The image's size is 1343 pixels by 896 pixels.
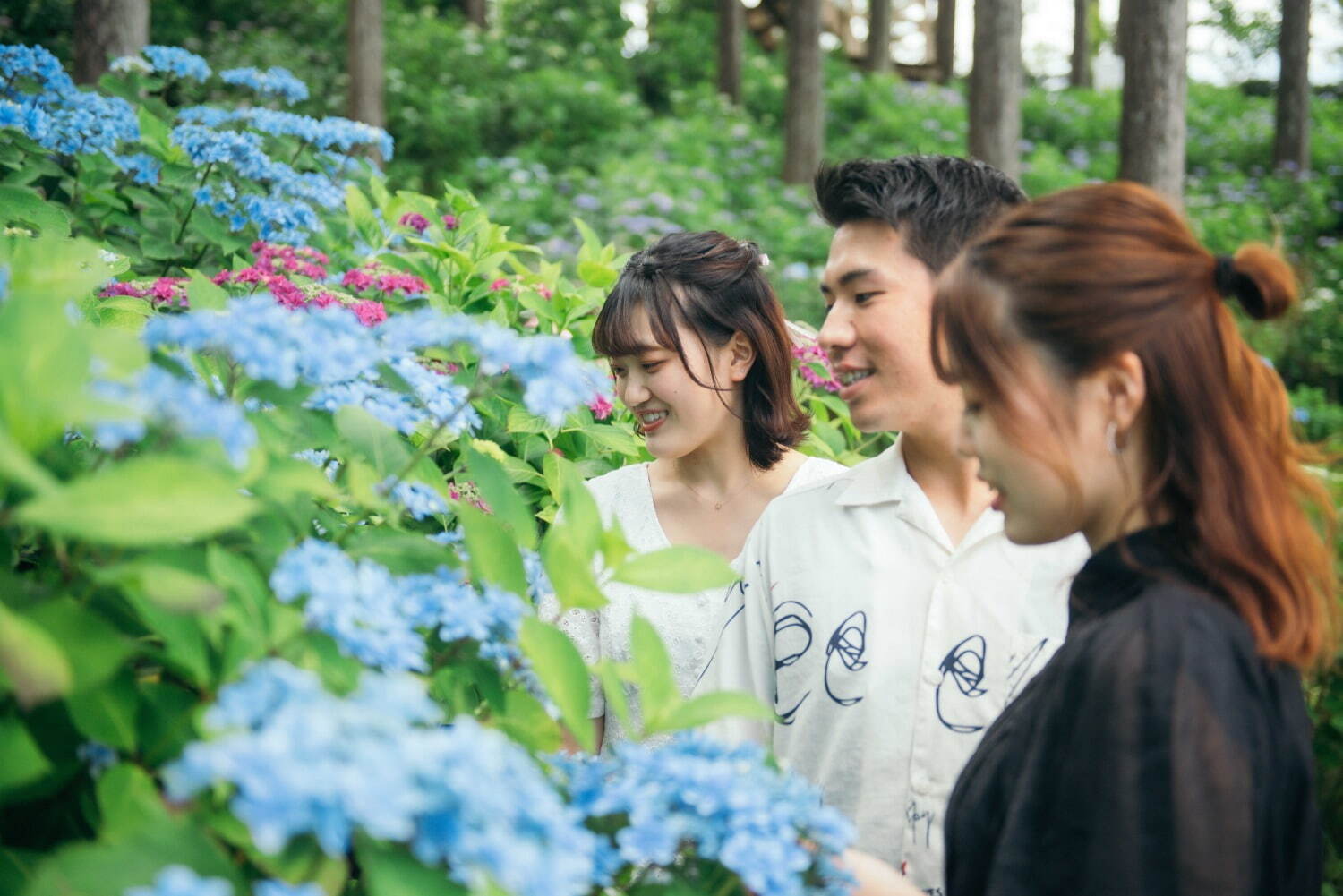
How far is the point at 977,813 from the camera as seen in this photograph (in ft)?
4.27

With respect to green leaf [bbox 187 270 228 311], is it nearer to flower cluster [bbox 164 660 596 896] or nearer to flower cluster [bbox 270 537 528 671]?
flower cluster [bbox 270 537 528 671]

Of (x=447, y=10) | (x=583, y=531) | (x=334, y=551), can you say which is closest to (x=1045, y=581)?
(x=583, y=531)

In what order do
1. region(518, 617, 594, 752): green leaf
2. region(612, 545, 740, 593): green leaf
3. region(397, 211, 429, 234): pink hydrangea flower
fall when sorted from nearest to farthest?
region(518, 617, 594, 752): green leaf
region(612, 545, 740, 593): green leaf
region(397, 211, 429, 234): pink hydrangea flower

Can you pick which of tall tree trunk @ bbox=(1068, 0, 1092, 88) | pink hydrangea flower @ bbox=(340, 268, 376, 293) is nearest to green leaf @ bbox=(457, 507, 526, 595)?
pink hydrangea flower @ bbox=(340, 268, 376, 293)

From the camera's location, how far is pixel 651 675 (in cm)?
112

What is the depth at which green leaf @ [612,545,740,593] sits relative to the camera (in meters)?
1.15

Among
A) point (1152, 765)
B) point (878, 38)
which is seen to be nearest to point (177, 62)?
point (1152, 765)

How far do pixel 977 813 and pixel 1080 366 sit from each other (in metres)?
0.50

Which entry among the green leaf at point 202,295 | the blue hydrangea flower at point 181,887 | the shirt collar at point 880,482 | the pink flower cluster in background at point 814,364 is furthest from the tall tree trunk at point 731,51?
the blue hydrangea flower at point 181,887

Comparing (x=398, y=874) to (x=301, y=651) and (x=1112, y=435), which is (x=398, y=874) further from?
(x=1112, y=435)

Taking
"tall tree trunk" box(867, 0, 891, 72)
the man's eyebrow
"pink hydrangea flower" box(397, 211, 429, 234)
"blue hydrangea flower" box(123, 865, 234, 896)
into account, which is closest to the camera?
"blue hydrangea flower" box(123, 865, 234, 896)

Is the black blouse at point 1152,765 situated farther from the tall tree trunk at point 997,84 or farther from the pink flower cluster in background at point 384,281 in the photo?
the tall tree trunk at point 997,84

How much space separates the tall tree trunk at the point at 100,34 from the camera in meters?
4.78

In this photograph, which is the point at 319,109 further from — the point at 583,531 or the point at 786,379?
the point at 583,531
